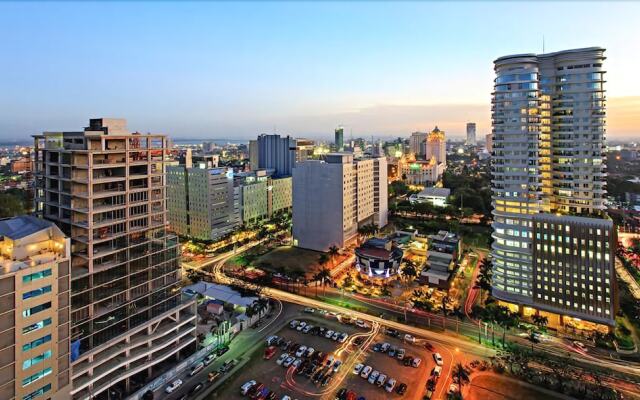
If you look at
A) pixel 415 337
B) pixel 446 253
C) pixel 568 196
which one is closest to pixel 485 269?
pixel 446 253

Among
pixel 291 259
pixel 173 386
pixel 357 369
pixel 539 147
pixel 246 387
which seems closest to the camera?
pixel 246 387

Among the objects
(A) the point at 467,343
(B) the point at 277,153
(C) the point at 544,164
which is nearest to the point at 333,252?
(A) the point at 467,343

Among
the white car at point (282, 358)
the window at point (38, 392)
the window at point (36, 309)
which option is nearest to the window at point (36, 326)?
the window at point (36, 309)

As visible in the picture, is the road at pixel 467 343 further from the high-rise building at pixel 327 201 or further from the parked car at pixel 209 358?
the high-rise building at pixel 327 201

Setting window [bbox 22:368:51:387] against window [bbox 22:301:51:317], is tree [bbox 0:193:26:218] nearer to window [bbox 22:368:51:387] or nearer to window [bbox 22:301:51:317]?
window [bbox 22:301:51:317]

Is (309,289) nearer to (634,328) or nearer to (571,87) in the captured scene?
(634,328)

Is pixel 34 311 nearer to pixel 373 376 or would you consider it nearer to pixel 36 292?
pixel 36 292
